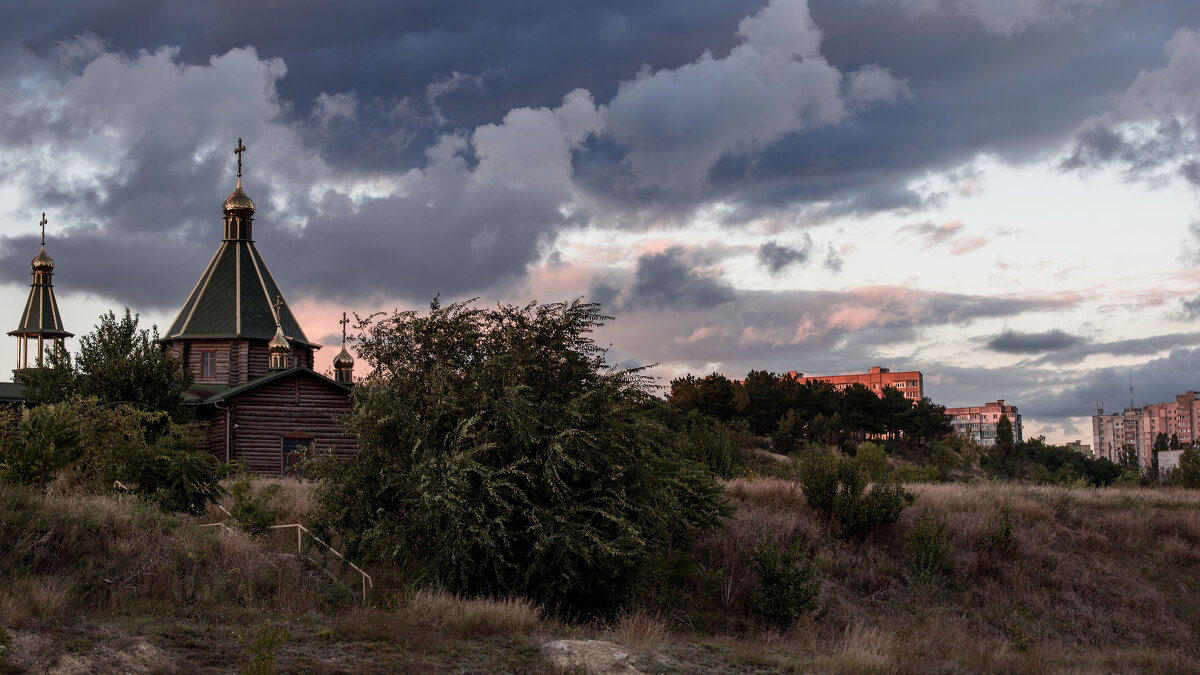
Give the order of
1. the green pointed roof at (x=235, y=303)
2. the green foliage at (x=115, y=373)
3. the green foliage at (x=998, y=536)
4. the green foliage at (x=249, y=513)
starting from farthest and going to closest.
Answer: the green pointed roof at (x=235, y=303) < the green foliage at (x=115, y=373) < the green foliage at (x=998, y=536) < the green foliage at (x=249, y=513)

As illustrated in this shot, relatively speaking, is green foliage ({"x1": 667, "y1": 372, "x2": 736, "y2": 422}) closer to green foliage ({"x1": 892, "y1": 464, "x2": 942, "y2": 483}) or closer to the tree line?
the tree line

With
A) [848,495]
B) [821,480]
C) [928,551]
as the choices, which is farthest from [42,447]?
[928,551]

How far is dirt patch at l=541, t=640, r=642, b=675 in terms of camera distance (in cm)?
1291

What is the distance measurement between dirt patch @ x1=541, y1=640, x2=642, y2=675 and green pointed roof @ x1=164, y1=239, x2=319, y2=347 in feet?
154

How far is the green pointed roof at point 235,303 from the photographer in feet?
187

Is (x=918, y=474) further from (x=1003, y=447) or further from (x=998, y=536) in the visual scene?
(x=1003, y=447)

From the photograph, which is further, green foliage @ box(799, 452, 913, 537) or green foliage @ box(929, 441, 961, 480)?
green foliage @ box(929, 441, 961, 480)

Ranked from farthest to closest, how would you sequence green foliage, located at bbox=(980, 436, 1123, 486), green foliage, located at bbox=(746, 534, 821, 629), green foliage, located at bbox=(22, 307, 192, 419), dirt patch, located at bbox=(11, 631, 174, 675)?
green foliage, located at bbox=(980, 436, 1123, 486), green foliage, located at bbox=(22, 307, 192, 419), green foliage, located at bbox=(746, 534, 821, 629), dirt patch, located at bbox=(11, 631, 174, 675)

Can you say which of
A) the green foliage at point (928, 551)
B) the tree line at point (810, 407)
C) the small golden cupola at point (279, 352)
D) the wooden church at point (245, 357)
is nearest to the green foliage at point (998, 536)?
the green foliage at point (928, 551)

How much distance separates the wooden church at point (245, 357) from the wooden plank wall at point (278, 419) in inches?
1.8

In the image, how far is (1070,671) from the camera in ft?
49.4

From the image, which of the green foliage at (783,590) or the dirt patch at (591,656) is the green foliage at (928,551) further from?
the dirt patch at (591,656)

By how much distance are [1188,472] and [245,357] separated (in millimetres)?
48029

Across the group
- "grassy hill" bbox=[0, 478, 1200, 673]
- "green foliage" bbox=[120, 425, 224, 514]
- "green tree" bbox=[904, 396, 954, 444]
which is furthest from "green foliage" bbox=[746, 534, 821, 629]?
"green tree" bbox=[904, 396, 954, 444]
